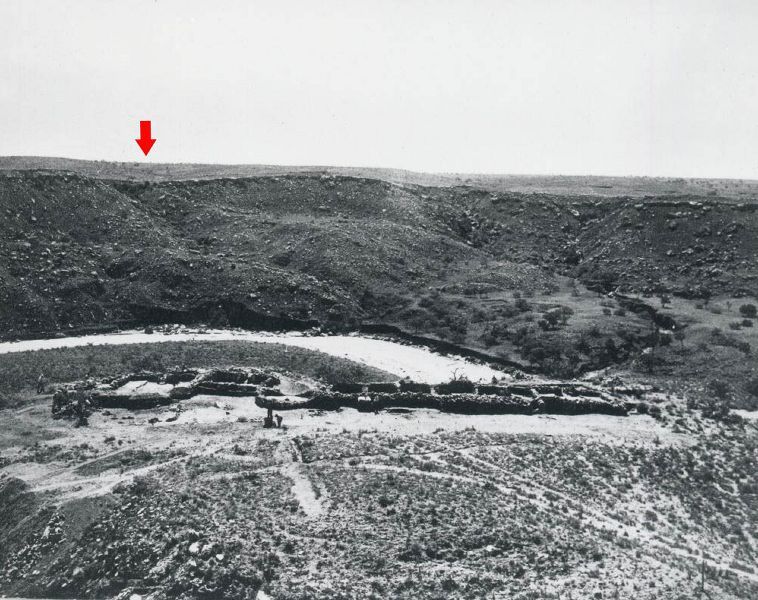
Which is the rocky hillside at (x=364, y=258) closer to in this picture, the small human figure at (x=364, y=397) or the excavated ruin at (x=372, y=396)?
the excavated ruin at (x=372, y=396)

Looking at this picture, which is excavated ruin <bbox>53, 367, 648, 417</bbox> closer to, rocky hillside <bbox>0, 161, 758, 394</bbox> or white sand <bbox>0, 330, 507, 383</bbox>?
white sand <bbox>0, 330, 507, 383</bbox>

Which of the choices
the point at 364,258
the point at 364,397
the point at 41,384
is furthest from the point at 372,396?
the point at 364,258

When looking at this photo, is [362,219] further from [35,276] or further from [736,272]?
[736,272]

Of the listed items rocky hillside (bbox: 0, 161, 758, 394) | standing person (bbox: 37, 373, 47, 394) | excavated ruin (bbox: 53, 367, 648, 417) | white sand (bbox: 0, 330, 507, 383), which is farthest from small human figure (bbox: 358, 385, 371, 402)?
standing person (bbox: 37, 373, 47, 394)

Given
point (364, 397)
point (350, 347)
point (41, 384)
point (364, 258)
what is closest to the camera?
point (364, 397)

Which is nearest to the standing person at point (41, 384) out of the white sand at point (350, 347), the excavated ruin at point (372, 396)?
the excavated ruin at point (372, 396)

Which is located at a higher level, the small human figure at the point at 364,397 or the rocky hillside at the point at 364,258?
the rocky hillside at the point at 364,258

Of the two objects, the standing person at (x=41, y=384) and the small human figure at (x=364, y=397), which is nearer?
the small human figure at (x=364, y=397)

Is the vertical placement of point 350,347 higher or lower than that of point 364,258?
lower

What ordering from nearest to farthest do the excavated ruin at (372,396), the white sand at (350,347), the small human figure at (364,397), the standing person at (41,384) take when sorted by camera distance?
the excavated ruin at (372,396)
the small human figure at (364,397)
the standing person at (41,384)
the white sand at (350,347)

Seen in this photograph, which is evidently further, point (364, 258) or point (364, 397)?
point (364, 258)

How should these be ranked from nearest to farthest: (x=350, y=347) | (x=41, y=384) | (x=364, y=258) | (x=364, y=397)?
(x=364, y=397)
(x=41, y=384)
(x=350, y=347)
(x=364, y=258)

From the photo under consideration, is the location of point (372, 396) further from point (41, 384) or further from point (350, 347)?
point (41, 384)
